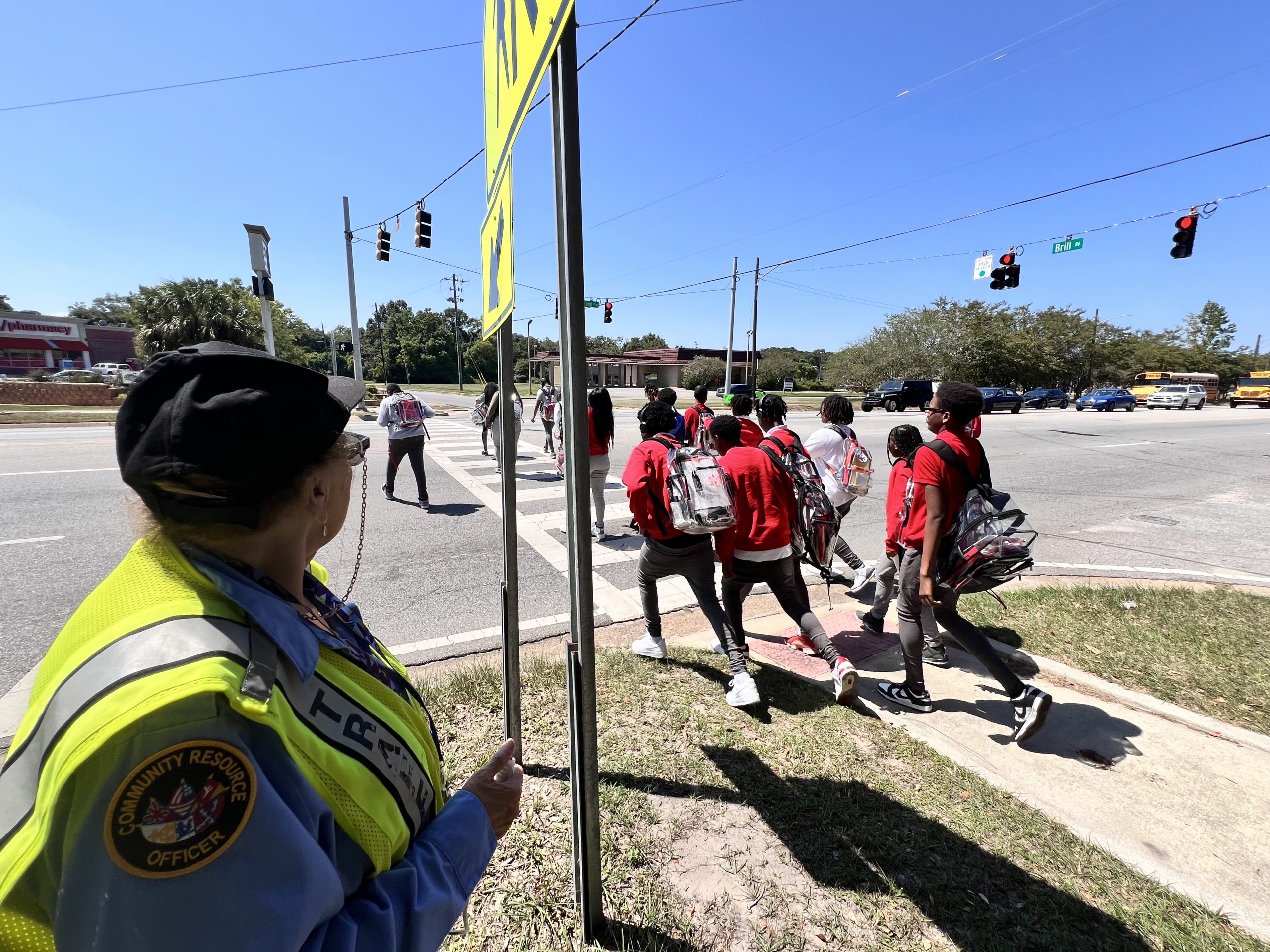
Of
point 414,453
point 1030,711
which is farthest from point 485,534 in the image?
point 1030,711

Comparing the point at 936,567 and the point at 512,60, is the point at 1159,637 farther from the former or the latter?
the point at 512,60

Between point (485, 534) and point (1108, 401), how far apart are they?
4295 cm

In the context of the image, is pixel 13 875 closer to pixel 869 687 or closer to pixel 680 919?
pixel 680 919

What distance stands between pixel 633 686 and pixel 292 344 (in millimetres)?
52316

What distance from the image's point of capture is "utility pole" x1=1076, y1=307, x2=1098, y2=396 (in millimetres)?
50719

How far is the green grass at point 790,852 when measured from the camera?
80.8 inches

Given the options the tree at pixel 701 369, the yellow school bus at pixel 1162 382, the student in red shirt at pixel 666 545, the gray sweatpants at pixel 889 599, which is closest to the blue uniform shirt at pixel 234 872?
the student in red shirt at pixel 666 545

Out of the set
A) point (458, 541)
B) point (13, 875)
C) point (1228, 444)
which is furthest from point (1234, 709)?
point (1228, 444)

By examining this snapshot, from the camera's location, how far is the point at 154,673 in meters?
0.73

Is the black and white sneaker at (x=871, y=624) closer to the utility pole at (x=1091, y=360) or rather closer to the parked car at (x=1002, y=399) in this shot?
the parked car at (x=1002, y=399)

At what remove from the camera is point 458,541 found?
662 cm

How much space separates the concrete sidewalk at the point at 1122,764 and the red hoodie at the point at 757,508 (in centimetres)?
91

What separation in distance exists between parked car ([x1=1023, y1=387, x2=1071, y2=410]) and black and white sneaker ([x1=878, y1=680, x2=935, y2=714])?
136 feet

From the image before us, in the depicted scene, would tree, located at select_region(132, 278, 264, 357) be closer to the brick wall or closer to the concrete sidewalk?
the brick wall
